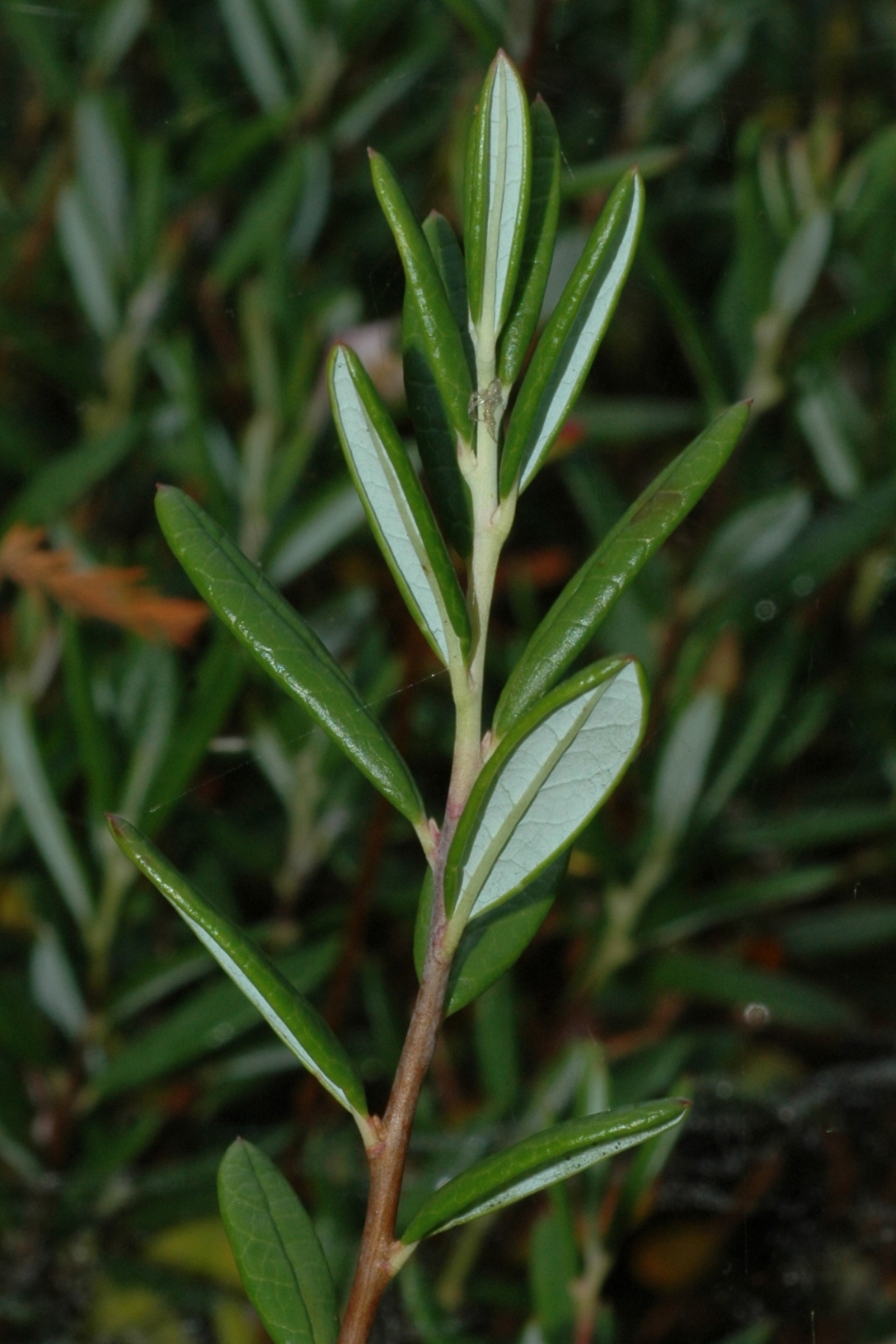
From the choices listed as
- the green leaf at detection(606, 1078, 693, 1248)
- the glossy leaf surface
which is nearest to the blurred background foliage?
the glossy leaf surface

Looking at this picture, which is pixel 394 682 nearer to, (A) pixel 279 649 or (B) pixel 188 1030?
(B) pixel 188 1030

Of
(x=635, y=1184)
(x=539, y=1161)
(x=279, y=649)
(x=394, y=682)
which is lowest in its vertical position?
(x=635, y=1184)

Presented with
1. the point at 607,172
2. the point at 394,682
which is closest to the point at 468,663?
the point at 394,682

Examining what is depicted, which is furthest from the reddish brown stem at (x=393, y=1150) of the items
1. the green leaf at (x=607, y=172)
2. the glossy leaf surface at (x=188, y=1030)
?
the green leaf at (x=607, y=172)

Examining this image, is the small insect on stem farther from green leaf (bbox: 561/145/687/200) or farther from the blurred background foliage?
green leaf (bbox: 561/145/687/200)

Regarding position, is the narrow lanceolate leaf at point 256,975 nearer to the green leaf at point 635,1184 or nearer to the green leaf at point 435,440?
the green leaf at point 435,440

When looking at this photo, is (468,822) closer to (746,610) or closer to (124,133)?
(746,610)
